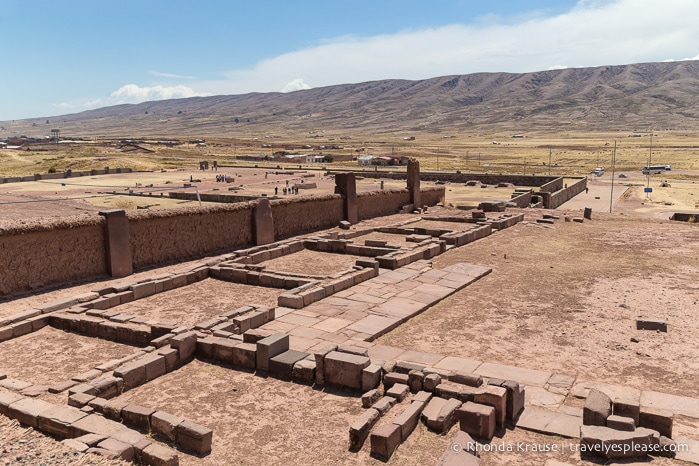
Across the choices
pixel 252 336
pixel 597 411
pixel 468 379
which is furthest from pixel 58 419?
pixel 597 411

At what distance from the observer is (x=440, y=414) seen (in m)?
8.23

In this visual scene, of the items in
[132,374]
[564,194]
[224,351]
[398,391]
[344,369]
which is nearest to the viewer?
[398,391]

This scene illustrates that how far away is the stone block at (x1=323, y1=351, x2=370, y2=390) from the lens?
955cm

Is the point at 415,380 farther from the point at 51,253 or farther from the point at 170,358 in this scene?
the point at 51,253

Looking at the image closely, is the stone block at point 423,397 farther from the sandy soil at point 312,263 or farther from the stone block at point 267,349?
the sandy soil at point 312,263

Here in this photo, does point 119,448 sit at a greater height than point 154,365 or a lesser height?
greater

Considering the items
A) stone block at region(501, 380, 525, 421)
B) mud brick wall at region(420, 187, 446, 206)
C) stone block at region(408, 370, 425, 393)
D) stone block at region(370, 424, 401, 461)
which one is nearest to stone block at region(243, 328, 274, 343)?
stone block at region(408, 370, 425, 393)

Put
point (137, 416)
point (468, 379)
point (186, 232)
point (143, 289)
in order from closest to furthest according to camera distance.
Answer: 1. point (137, 416)
2. point (468, 379)
3. point (143, 289)
4. point (186, 232)

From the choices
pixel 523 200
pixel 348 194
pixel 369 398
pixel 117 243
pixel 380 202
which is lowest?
pixel 523 200

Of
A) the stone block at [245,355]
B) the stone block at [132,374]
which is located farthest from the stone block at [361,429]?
the stone block at [132,374]

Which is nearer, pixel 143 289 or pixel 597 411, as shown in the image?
pixel 597 411

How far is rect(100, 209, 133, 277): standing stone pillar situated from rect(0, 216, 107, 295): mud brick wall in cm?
22

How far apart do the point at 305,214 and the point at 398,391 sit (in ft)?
53.9

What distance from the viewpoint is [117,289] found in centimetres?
1513
